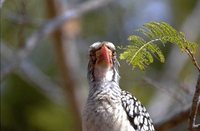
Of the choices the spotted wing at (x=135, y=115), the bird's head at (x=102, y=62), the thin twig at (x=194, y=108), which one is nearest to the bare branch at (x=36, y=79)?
the bird's head at (x=102, y=62)

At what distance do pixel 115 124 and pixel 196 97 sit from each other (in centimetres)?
85

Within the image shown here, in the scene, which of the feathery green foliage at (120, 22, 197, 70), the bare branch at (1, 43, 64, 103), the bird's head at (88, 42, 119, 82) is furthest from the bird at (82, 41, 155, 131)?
the bare branch at (1, 43, 64, 103)

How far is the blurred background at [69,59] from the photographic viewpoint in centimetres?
754

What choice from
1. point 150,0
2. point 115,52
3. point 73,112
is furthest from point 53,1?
point 115,52

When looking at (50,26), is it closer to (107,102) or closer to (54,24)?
(54,24)

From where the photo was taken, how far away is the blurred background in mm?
7543

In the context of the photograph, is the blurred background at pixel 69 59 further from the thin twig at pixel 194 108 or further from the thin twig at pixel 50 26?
the thin twig at pixel 194 108

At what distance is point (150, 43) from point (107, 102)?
0.91 metres

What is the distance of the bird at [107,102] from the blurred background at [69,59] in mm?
2802

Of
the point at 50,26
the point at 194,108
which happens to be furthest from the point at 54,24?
the point at 194,108

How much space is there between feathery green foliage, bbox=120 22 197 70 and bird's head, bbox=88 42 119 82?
848 millimetres

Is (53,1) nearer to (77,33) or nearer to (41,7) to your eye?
(77,33)

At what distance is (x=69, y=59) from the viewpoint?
7.87m

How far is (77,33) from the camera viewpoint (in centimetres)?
852
